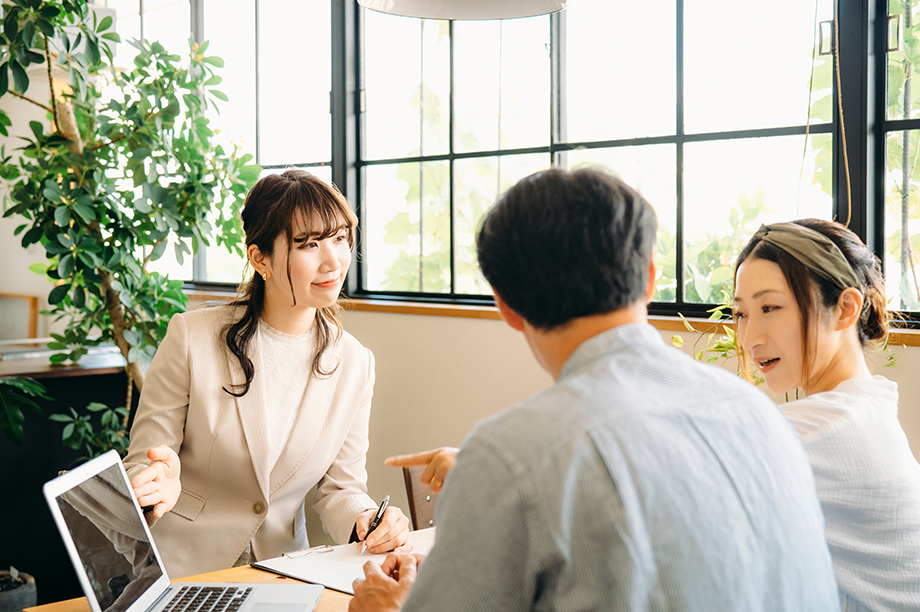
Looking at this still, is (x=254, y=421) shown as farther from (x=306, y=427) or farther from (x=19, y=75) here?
(x=19, y=75)

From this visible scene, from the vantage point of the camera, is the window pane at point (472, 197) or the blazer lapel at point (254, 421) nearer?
the blazer lapel at point (254, 421)

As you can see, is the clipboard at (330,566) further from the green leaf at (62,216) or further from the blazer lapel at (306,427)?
the green leaf at (62,216)

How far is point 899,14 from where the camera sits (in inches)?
80.1

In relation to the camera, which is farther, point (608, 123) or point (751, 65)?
point (608, 123)

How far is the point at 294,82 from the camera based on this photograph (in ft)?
12.0

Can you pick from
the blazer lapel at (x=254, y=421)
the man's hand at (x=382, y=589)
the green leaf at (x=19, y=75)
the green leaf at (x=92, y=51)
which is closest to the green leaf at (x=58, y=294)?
the green leaf at (x=19, y=75)

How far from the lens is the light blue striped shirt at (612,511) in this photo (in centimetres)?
61

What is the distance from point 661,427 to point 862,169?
1770 millimetres

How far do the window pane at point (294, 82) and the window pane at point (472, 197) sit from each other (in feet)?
2.60

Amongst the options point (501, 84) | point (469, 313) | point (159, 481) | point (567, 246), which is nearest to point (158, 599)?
point (159, 481)

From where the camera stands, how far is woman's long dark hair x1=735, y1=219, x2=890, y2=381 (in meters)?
1.33

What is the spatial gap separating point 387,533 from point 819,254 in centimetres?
98

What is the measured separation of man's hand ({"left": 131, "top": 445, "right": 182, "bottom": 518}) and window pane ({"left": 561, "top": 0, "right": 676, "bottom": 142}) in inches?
69.0

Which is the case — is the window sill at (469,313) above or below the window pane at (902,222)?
below
